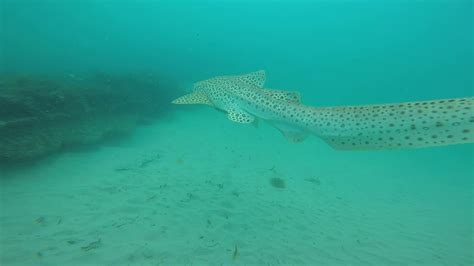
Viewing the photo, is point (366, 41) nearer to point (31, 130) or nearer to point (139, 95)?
point (139, 95)

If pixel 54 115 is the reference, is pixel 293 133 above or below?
above

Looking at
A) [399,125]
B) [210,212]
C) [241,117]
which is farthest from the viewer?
[210,212]

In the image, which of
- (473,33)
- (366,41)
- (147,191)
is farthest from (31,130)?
(366,41)

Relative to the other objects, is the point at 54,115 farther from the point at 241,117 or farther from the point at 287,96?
the point at 287,96

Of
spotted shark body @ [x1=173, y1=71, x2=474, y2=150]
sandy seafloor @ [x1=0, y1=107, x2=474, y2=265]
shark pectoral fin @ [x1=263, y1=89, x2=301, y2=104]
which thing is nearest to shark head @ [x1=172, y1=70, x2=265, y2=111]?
spotted shark body @ [x1=173, y1=71, x2=474, y2=150]

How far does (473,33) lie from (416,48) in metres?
39.6

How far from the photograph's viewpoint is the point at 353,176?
14883 mm

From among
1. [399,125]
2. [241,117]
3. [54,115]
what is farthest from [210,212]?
[54,115]

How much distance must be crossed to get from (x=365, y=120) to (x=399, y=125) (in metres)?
0.42

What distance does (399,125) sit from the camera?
3125mm

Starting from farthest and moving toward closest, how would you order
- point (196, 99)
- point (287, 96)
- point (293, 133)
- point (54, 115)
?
point (54, 115) → point (196, 99) → point (287, 96) → point (293, 133)

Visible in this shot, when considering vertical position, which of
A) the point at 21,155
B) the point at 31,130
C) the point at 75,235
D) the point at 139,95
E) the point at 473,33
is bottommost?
the point at 75,235

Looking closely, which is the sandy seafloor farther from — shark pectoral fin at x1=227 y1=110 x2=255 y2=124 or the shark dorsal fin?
the shark dorsal fin

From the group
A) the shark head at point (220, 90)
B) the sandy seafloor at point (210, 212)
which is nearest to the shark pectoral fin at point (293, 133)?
the shark head at point (220, 90)
